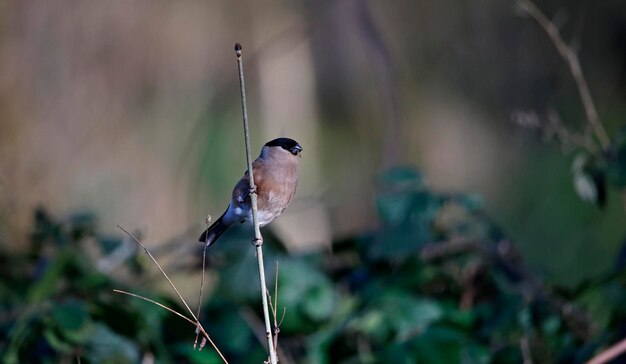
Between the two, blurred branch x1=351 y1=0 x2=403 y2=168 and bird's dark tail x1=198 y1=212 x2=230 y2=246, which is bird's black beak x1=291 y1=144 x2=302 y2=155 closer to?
bird's dark tail x1=198 y1=212 x2=230 y2=246

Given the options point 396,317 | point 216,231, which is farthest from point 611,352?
point 216,231

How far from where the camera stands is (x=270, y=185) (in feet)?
3.51

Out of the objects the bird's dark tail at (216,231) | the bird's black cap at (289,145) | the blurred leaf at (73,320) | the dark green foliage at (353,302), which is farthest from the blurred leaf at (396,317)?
the bird's black cap at (289,145)

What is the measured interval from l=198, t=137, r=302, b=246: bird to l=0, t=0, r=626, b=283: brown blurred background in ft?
8.53

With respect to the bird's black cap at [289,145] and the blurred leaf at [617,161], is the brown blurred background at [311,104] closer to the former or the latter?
the blurred leaf at [617,161]

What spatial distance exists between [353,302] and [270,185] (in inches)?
69.9

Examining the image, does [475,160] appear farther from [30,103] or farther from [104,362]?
[104,362]

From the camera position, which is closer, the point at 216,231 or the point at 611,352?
the point at 216,231

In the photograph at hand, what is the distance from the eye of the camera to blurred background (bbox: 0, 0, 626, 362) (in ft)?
14.0

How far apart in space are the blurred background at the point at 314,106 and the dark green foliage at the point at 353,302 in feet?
2.90

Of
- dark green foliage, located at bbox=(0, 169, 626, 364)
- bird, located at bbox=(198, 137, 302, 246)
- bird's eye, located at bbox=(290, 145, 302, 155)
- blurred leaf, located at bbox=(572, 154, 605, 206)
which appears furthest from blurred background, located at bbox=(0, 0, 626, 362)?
bird's eye, located at bbox=(290, 145, 302, 155)

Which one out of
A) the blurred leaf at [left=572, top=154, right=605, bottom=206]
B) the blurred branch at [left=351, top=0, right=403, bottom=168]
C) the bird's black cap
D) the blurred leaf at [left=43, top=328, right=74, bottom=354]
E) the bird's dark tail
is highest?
the blurred branch at [left=351, top=0, right=403, bottom=168]

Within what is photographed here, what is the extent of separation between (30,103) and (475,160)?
236 centimetres

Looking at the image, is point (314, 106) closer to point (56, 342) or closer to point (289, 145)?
point (56, 342)
